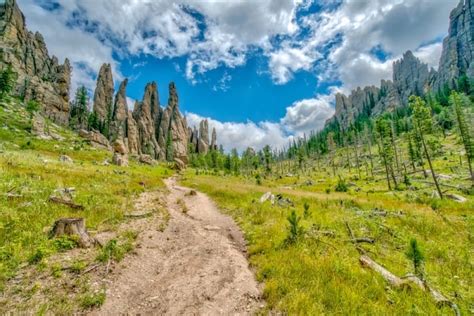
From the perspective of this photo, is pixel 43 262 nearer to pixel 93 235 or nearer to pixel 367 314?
pixel 93 235

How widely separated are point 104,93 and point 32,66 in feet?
97.3

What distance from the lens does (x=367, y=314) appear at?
211 inches

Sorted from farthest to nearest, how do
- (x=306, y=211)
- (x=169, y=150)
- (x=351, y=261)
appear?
1. (x=169, y=150)
2. (x=306, y=211)
3. (x=351, y=261)

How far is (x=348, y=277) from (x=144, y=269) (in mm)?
6355

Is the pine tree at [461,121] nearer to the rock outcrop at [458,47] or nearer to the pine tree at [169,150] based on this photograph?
the pine tree at [169,150]

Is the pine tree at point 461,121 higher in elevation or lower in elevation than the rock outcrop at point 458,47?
lower

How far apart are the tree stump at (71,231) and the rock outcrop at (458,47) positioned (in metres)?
188

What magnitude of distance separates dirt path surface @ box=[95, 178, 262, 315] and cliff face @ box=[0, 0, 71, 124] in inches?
3862

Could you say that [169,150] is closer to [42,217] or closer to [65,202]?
[65,202]

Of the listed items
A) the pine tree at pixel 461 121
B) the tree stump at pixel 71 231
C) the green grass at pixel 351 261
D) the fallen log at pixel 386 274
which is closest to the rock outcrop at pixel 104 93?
the tree stump at pixel 71 231

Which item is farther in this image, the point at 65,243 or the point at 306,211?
the point at 306,211

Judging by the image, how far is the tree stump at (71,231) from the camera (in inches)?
310

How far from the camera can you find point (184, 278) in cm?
700

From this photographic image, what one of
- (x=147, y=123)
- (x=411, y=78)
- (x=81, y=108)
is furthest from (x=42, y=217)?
(x=411, y=78)
